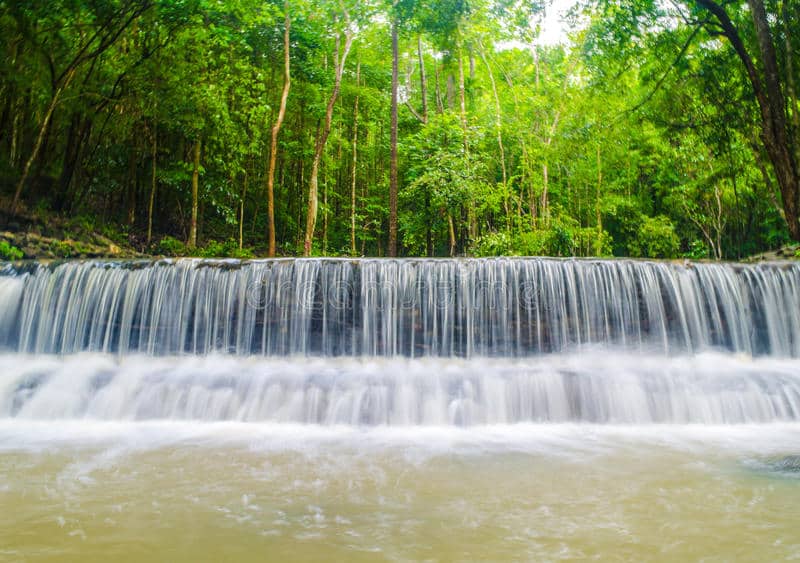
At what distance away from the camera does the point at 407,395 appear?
6590mm

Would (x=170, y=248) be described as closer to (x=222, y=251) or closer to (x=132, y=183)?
(x=222, y=251)

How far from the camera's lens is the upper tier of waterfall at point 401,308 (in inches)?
328

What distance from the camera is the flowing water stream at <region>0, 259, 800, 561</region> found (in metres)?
2.95

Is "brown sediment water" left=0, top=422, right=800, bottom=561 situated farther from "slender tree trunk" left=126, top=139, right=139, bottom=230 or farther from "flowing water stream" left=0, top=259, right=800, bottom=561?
"slender tree trunk" left=126, top=139, right=139, bottom=230

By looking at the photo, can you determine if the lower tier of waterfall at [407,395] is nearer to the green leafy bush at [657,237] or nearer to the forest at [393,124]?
the forest at [393,124]

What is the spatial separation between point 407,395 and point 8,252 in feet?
30.8

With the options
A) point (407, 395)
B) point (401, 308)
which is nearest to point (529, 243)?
point (401, 308)

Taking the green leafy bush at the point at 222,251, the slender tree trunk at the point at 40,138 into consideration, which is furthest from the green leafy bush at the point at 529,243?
the slender tree trunk at the point at 40,138

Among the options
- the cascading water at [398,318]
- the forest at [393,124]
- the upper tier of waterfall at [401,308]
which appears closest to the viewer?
the cascading water at [398,318]

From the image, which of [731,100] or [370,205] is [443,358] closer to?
[731,100]

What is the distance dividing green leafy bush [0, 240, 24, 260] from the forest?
109 centimetres

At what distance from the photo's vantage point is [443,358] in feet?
27.1

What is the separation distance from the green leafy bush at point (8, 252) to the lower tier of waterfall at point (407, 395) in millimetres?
4221

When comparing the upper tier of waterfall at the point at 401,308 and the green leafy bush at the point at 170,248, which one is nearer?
the upper tier of waterfall at the point at 401,308
